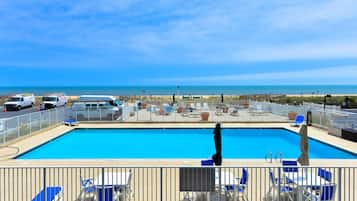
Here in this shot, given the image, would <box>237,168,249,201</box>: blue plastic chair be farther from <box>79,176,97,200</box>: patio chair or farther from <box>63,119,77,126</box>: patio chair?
<box>63,119,77,126</box>: patio chair

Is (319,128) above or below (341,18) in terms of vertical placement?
below

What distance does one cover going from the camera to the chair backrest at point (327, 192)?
5659 mm

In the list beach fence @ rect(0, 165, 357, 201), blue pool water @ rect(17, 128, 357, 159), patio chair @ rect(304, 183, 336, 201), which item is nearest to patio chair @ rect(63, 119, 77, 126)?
blue pool water @ rect(17, 128, 357, 159)

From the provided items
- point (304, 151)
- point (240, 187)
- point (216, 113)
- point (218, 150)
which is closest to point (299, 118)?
point (216, 113)

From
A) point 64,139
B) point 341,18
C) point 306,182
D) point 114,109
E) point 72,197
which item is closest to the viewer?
point 306,182

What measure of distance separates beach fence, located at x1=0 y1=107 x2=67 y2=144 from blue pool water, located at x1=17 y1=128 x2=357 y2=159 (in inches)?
48.9

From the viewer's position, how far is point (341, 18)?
65.4 feet

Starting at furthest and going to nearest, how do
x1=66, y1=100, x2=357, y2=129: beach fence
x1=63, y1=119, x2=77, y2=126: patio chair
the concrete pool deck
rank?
x1=63, y1=119, x2=77, y2=126: patio chair < x1=66, y1=100, x2=357, y2=129: beach fence < the concrete pool deck

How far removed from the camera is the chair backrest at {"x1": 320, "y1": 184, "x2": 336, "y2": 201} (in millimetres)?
5659

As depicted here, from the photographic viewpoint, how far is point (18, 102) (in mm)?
33156

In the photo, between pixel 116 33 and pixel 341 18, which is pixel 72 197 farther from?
pixel 116 33

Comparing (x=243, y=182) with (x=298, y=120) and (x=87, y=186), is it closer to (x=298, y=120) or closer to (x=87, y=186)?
(x=87, y=186)

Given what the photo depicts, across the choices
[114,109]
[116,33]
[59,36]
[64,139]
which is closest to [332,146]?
[64,139]

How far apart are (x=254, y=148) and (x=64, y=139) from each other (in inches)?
344
